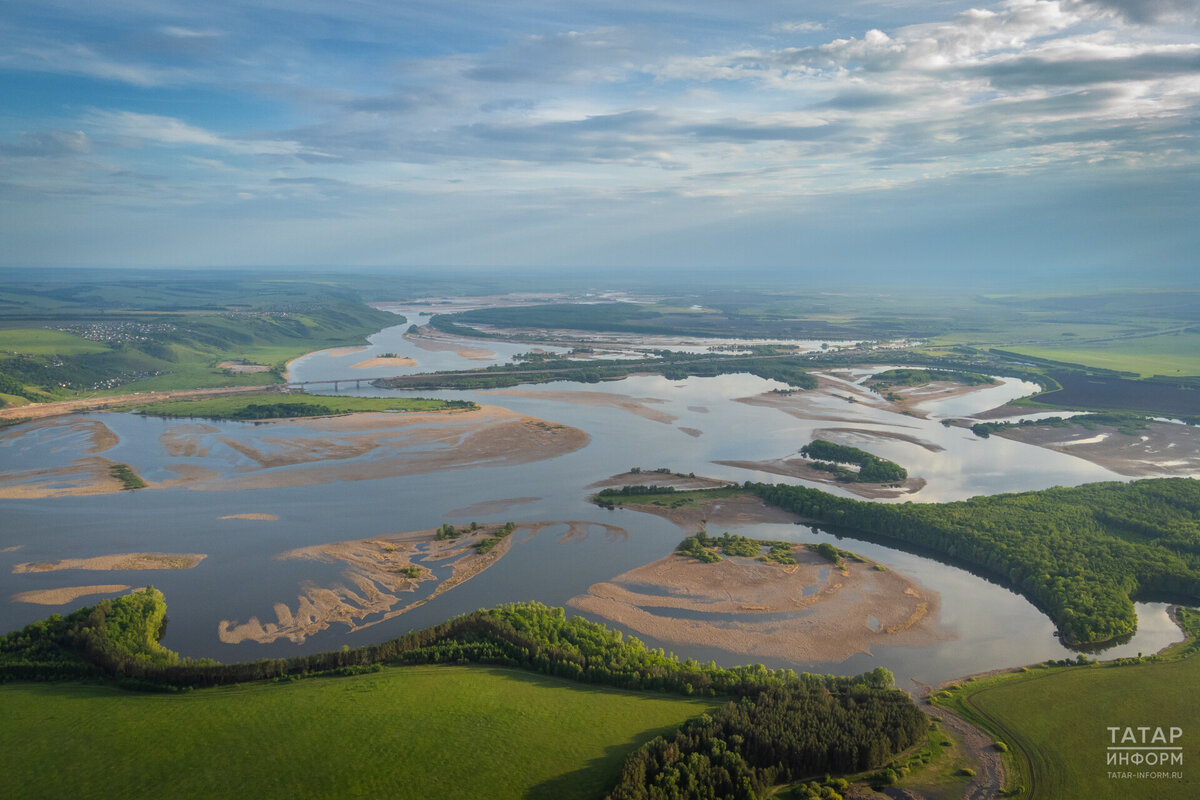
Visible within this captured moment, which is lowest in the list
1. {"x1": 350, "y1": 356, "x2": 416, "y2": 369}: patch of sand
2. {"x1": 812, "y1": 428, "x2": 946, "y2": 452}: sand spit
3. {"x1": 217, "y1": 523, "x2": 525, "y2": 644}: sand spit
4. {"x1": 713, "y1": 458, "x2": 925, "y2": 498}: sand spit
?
{"x1": 217, "y1": 523, "x2": 525, "y2": 644}: sand spit

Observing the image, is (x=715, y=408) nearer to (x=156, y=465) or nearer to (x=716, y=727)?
(x=156, y=465)

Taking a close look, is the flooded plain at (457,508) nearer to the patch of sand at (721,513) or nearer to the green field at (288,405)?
the patch of sand at (721,513)

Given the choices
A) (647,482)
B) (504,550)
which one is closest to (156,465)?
(504,550)

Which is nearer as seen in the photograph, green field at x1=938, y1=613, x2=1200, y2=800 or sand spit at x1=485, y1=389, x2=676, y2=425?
green field at x1=938, y1=613, x2=1200, y2=800

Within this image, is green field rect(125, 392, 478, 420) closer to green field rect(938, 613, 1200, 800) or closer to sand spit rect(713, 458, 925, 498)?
sand spit rect(713, 458, 925, 498)

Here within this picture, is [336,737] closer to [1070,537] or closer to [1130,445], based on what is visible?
[1070,537]

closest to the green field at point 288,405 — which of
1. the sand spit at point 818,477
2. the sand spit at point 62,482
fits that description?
the sand spit at point 62,482

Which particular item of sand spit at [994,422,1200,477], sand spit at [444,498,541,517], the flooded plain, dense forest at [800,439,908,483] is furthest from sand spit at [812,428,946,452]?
sand spit at [444,498,541,517]
